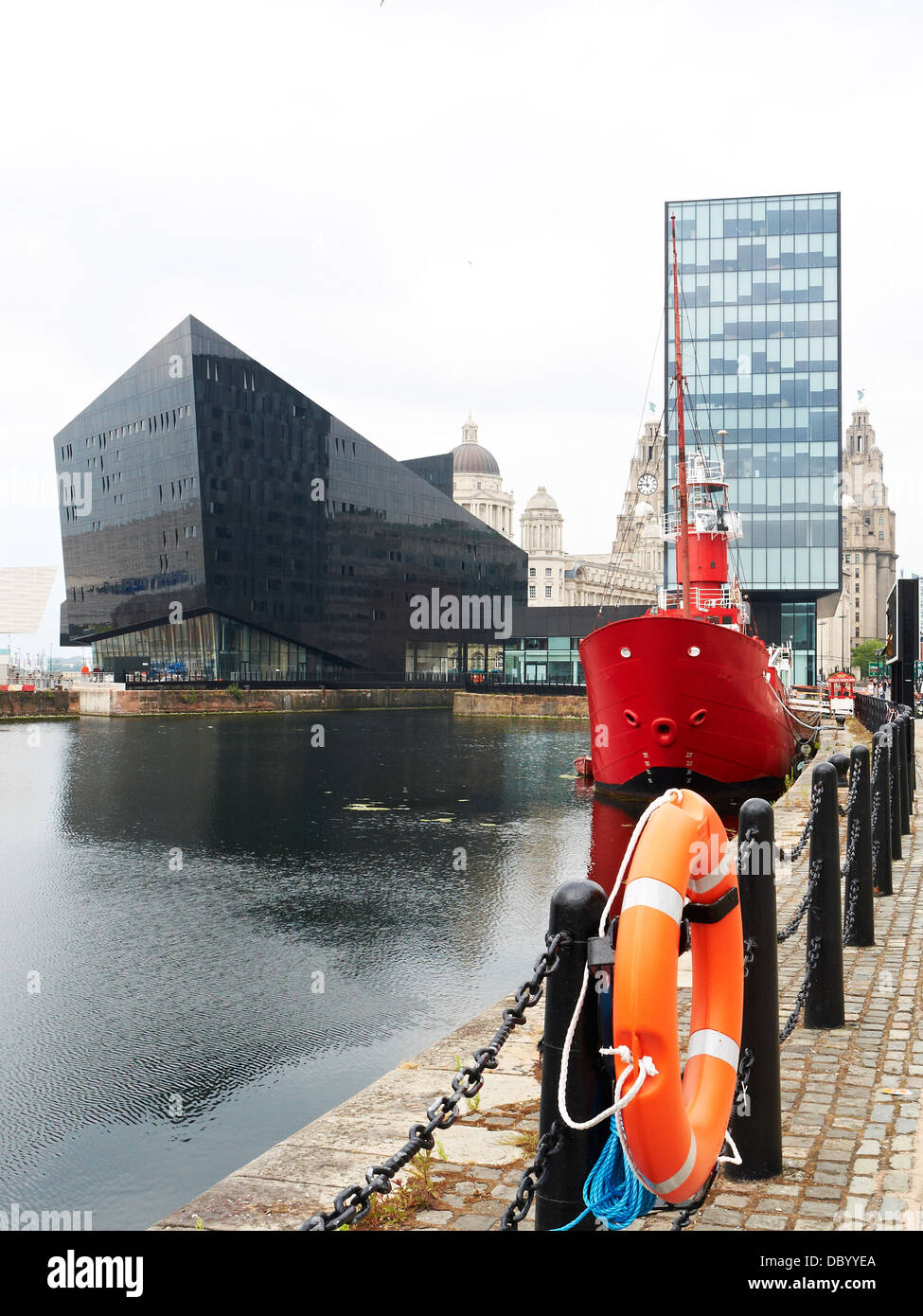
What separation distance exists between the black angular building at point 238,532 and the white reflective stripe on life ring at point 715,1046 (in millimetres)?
73594

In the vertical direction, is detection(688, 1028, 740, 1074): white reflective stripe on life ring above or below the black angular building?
below

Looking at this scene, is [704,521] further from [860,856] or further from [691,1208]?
[691,1208]

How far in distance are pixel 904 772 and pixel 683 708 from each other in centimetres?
845

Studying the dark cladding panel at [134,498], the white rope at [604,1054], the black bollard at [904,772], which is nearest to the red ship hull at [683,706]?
the black bollard at [904,772]

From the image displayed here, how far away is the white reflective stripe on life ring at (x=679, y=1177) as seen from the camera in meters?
3.80

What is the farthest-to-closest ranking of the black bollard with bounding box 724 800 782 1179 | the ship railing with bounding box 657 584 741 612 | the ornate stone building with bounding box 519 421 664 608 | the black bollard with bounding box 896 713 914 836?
the ornate stone building with bounding box 519 421 664 608, the ship railing with bounding box 657 584 741 612, the black bollard with bounding box 896 713 914 836, the black bollard with bounding box 724 800 782 1179

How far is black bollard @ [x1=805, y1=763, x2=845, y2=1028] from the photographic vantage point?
6.57 metres

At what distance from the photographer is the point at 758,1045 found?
4895 millimetres

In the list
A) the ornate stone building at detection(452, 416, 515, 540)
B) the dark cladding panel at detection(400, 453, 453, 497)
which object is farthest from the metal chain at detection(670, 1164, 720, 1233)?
the ornate stone building at detection(452, 416, 515, 540)

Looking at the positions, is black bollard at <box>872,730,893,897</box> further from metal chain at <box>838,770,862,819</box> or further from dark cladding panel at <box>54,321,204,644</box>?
dark cladding panel at <box>54,321,204,644</box>

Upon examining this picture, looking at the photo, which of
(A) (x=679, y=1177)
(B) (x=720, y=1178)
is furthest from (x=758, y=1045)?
(A) (x=679, y=1177)

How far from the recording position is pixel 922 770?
83.0 feet

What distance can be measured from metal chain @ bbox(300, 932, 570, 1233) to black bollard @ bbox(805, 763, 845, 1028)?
10.4 ft

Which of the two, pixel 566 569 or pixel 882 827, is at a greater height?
pixel 566 569
